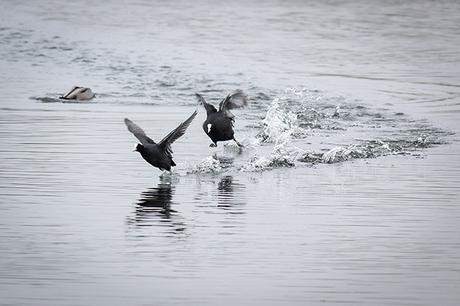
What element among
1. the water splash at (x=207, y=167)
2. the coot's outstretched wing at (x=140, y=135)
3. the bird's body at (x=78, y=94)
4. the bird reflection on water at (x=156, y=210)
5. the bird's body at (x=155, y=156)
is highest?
the coot's outstretched wing at (x=140, y=135)

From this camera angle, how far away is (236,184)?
15805 millimetres

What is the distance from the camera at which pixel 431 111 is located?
23.7 m

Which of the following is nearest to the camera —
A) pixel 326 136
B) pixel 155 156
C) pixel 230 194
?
pixel 230 194

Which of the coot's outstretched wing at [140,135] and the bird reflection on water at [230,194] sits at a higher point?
the coot's outstretched wing at [140,135]

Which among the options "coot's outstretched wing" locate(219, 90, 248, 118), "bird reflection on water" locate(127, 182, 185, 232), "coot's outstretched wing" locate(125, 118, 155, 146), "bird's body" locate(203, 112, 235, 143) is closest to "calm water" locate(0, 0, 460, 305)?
"bird reflection on water" locate(127, 182, 185, 232)

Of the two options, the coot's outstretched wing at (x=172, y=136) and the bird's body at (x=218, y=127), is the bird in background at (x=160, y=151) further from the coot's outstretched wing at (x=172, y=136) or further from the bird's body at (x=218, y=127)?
the bird's body at (x=218, y=127)

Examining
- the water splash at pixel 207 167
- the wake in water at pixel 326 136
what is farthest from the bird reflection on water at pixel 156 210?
the wake in water at pixel 326 136

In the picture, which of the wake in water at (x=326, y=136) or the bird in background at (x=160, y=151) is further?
the wake in water at (x=326, y=136)

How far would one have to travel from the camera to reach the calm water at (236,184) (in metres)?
10.9

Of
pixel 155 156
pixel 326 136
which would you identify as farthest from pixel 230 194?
pixel 326 136

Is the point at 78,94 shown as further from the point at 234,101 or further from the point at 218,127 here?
the point at 218,127

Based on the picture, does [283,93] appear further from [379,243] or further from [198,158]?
[379,243]

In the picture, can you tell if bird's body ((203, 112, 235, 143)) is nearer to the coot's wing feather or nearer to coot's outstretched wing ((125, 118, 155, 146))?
the coot's wing feather

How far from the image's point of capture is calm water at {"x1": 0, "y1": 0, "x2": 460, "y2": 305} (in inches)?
429
